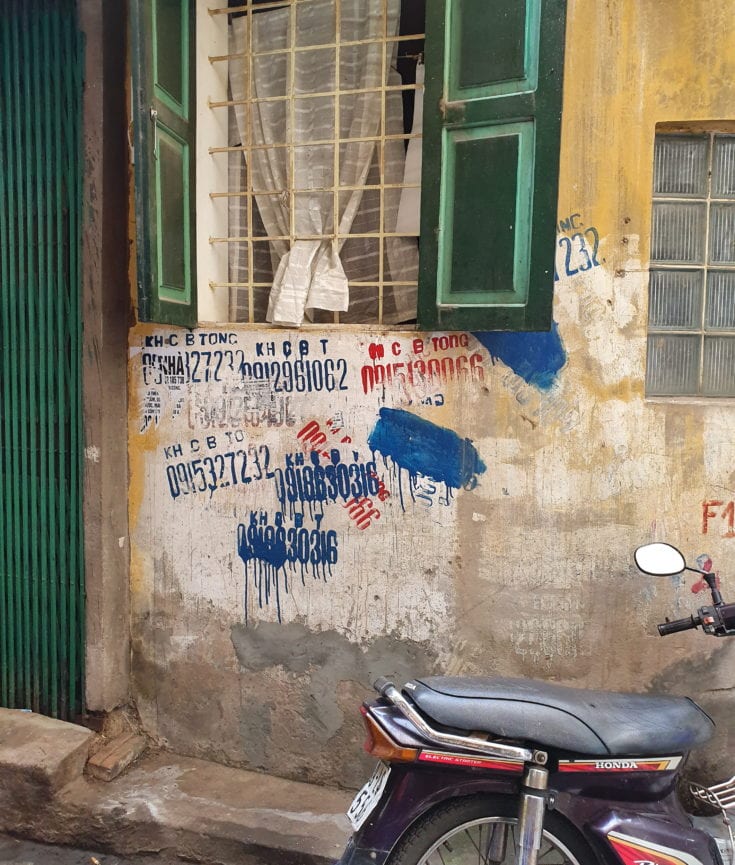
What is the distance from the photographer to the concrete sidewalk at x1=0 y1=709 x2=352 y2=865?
3131mm

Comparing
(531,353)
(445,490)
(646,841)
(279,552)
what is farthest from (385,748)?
(531,353)

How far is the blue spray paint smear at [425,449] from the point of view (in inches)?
130

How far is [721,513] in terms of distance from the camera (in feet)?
10.2

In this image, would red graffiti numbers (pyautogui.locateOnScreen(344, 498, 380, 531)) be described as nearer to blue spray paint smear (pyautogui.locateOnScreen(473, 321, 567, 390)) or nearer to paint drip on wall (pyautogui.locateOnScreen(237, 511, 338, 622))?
paint drip on wall (pyautogui.locateOnScreen(237, 511, 338, 622))

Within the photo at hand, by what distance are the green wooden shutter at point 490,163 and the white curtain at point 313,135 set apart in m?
0.50

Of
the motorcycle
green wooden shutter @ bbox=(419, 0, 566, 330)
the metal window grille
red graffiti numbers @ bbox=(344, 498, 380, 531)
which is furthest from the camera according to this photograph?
the metal window grille

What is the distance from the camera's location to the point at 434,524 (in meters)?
3.36

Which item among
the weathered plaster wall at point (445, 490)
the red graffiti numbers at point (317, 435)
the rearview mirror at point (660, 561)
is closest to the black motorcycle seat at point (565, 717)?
the rearview mirror at point (660, 561)

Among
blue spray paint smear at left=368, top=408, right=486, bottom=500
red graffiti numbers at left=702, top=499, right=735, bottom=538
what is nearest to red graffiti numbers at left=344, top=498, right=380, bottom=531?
blue spray paint smear at left=368, top=408, right=486, bottom=500

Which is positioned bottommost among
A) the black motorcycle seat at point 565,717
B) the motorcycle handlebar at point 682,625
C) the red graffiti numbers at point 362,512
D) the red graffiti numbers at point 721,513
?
the black motorcycle seat at point 565,717

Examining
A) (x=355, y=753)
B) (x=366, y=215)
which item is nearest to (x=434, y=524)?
(x=355, y=753)

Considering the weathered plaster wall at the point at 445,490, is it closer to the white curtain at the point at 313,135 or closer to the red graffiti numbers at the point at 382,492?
the red graffiti numbers at the point at 382,492

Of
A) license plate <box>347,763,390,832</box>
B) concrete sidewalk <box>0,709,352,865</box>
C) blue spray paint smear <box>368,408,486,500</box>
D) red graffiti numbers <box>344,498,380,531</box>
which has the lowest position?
concrete sidewalk <box>0,709,352,865</box>

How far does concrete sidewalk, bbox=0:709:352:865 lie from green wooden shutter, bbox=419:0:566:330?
2.28 m
